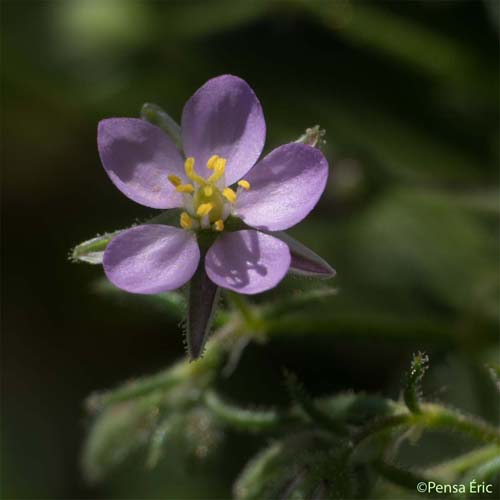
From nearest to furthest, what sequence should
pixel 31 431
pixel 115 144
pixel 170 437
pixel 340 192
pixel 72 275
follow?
1. pixel 115 144
2. pixel 170 437
3. pixel 340 192
4. pixel 31 431
5. pixel 72 275

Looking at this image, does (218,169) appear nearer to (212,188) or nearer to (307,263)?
(212,188)

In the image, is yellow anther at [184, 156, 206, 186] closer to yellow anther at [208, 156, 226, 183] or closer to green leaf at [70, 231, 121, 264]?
yellow anther at [208, 156, 226, 183]

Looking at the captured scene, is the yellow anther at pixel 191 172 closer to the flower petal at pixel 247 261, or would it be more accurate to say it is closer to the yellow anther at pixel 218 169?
the yellow anther at pixel 218 169

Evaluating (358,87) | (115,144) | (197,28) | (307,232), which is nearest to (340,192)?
(307,232)

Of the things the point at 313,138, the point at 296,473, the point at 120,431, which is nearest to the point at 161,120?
the point at 313,138

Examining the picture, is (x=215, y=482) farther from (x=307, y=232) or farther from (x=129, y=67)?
(x=129, y=67)

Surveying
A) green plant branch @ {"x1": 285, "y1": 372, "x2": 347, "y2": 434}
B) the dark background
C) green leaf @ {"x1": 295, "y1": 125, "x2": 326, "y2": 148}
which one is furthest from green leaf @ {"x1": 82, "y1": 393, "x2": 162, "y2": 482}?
green leaf @ {"x1": 295, "y1": 125, "x2": 326, "y2": 148}

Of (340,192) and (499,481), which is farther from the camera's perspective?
(340,192)
